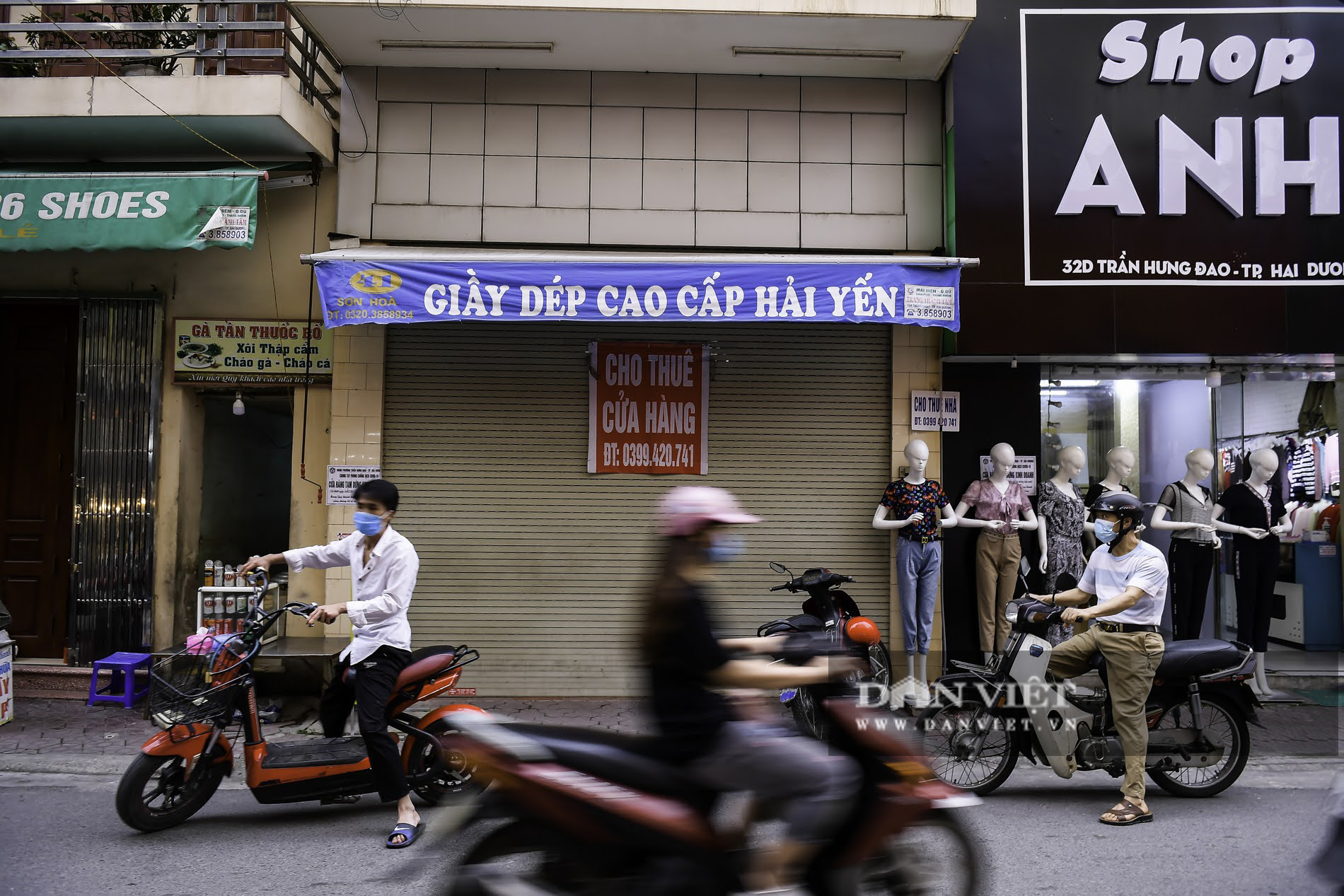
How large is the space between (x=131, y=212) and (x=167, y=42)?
2004mm

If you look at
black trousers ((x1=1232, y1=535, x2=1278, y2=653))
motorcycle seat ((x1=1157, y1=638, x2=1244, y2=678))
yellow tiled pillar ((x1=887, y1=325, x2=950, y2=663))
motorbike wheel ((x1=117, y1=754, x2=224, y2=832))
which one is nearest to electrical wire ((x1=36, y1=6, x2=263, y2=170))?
motorbike wheel ((x1=117, y1=754, x2=224, y2=832))

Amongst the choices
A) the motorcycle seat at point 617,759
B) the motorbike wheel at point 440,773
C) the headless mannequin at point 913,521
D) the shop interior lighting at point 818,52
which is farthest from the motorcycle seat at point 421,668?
the shop interior lighting at point 818,52

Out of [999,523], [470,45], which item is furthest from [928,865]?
[470,45]

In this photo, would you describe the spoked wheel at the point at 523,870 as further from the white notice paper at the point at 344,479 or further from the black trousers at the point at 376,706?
the white notice paper at the point at 344,479

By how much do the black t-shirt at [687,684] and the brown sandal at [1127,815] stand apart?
3108 millimetres

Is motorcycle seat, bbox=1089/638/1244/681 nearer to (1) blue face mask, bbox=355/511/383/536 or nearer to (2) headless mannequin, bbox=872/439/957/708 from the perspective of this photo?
(2) headless mannequin, bbox=872/439/957/708

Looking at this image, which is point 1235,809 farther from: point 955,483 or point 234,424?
point 234,424

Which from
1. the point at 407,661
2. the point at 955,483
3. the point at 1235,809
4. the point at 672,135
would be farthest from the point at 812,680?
the point at 672,135

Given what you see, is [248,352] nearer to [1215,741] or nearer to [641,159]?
[641,159]

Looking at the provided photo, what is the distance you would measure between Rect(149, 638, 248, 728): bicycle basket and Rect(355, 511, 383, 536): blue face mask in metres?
0.93

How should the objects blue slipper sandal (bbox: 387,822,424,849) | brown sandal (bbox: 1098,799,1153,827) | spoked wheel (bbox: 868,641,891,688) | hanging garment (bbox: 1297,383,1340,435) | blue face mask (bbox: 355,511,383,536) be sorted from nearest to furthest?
1. blue slipper sandal (bbox: 387,822,424,849)
2. blue face mask (bbox: 355,511,383,536)
3. brown sandal (bbox: 1098,799,1153,827)
4. spoked wheel (bbox: 868,641,891,688)
5. hanging garment (bbox: 1297,383,1340,435)

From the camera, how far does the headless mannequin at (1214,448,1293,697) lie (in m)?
8.52

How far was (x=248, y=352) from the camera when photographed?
8812mm

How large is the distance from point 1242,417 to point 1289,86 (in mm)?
3063
